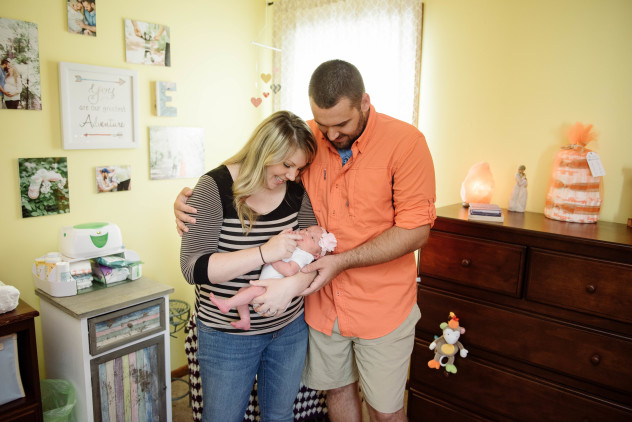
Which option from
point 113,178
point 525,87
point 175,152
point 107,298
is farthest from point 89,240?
point 525,87

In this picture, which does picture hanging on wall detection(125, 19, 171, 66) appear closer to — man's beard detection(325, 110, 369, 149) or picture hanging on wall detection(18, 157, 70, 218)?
picture hanging on wall detection(18, 157, 70, 218)

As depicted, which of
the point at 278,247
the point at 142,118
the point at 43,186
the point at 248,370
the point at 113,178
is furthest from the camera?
the point at 142,118

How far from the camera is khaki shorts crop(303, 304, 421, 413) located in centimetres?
169

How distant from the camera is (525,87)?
235cm

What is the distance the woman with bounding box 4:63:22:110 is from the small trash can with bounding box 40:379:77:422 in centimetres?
129

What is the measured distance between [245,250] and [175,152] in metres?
1.62

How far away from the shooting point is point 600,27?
6.95 feet

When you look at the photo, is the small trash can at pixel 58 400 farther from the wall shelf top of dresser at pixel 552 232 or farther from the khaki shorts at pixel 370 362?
the wall shelf top of dresser at pixel 552 232

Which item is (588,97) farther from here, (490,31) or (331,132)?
(331,132)

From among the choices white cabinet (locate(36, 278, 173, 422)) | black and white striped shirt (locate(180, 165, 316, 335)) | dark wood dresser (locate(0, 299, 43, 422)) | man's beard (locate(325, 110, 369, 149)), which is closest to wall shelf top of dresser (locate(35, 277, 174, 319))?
white cabinet (locate(36, 278, 173, 422))

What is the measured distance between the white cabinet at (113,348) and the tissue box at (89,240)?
18 centimetres

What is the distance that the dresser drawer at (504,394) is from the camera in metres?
1.90

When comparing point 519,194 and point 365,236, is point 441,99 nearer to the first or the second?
point 519,194

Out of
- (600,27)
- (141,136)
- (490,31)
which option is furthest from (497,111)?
(141,136)
